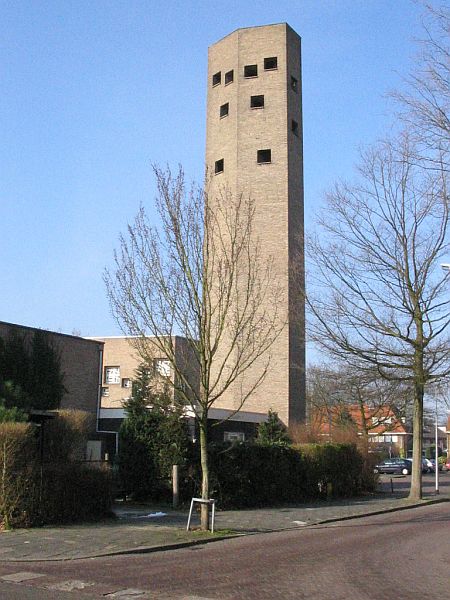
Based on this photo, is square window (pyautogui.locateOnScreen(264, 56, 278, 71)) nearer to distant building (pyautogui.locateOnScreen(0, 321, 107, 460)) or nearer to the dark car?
distant building (pyautogui.locateOnScreen(0, 321, 107, 460))

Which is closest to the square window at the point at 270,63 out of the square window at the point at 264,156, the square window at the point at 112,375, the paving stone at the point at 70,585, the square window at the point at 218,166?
the square window at the point at 264,156

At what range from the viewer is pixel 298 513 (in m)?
21.0

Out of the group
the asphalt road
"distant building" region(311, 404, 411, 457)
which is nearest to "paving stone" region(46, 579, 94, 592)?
the asphalt road

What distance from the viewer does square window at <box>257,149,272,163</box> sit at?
1565 inches

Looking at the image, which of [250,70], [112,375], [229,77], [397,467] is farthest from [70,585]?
[397,467]

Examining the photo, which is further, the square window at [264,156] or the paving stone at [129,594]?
the square window at [264,156]

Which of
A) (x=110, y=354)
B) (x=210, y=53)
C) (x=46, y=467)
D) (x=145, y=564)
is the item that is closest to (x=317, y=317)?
(x=46, y=467)

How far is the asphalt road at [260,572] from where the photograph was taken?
922 centimetres

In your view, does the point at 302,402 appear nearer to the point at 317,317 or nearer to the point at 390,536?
the point at 317,317

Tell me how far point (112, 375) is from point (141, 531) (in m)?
40.5

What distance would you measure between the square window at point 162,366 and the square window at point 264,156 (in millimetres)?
23830

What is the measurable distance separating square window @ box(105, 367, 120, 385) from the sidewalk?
3357 centimetres

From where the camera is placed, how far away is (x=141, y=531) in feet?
50.6

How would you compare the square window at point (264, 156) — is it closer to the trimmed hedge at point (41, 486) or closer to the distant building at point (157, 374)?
the distant building at point (157, 374)
